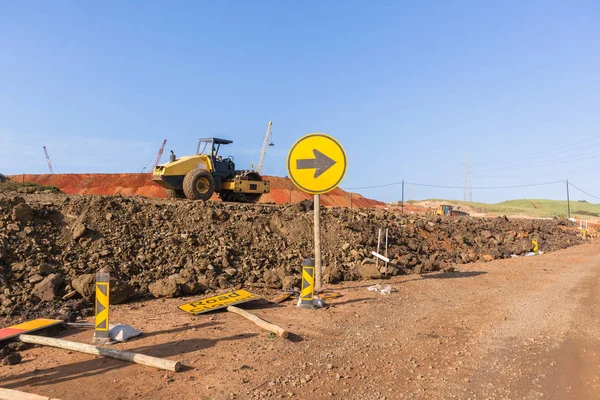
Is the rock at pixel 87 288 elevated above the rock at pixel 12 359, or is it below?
above

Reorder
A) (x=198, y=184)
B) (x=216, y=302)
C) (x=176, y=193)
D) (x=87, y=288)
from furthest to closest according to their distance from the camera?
(x=176, y=193) → (x=198, y=184) → (x=87, y=288) → (x=216, y=302)

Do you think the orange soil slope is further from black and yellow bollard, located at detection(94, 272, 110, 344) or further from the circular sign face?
black and yellow bollard, located at detection(94, 272, 110, 344)

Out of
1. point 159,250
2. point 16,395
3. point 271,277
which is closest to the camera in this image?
point 16,395

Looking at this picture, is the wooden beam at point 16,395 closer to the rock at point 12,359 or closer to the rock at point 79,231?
the rock at point 12,359

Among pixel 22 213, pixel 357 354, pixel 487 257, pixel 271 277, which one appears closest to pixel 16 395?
pixel 357 354

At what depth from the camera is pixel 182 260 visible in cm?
939

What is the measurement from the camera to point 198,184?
1731 centimetres

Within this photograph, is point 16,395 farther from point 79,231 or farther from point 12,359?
point 79,231

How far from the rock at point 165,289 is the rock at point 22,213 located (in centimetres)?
385

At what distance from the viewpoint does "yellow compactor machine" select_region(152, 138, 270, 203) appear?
17.1 meters

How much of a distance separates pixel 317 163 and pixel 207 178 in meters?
10.5

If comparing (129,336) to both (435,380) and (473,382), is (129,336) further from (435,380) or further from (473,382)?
(473,382)

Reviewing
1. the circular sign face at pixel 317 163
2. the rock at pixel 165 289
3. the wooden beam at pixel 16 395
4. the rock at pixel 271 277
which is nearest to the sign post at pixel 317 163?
the circular sign face at pixel 317 163

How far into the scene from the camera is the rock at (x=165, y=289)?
25.8ft
